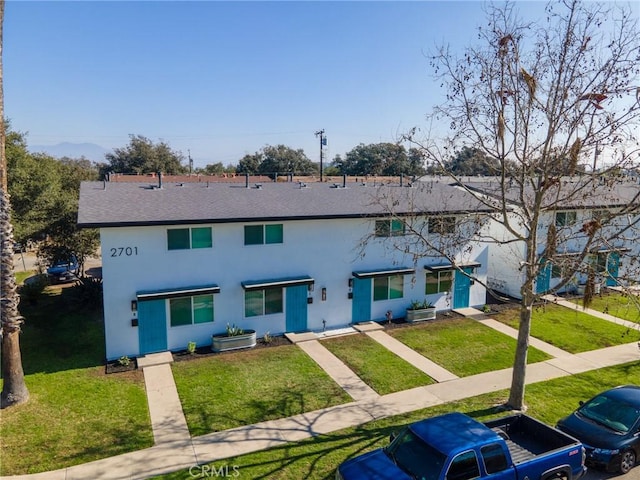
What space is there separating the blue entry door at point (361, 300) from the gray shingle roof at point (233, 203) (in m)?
2.99

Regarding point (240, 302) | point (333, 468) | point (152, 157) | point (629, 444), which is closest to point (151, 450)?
point (333, 468)

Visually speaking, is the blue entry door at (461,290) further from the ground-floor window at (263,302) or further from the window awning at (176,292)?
the window awning at (176,292)

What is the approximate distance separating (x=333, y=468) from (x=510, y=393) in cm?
577

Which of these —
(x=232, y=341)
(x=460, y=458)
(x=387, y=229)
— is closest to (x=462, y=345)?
(x=387, y=229)

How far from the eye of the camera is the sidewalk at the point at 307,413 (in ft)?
31.2

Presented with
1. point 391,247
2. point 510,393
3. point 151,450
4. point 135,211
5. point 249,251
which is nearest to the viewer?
point 151,450

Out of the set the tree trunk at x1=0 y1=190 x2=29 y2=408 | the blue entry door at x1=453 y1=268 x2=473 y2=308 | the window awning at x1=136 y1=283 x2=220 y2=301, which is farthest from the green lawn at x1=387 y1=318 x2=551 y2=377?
the tree trunk at x1=0 y1=190 x2=29 y2=408

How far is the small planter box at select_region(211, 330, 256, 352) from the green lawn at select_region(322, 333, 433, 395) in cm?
284

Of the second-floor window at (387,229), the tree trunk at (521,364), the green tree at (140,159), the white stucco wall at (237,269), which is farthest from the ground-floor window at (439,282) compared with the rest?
the green tree at (140,159)

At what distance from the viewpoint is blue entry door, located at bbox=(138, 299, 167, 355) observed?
608 inches

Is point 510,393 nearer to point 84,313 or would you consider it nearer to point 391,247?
point 391,247

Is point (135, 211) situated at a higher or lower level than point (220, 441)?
higher

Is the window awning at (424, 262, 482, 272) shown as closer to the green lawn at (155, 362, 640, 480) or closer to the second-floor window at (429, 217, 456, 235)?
the second-floor window at (429, 217, 456, 235)

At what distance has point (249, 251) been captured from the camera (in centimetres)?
1697
